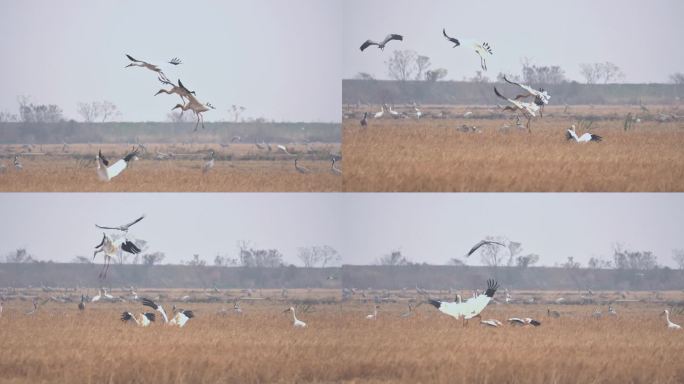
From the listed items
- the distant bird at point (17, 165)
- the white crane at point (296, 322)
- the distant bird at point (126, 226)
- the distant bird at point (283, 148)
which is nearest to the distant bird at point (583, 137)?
the distant bird at point (283, 148)

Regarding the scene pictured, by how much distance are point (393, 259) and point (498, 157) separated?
4.08 ft

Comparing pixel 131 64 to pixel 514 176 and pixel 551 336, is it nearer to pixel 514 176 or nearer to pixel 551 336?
pixel 514 176

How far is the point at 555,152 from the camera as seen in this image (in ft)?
43.8

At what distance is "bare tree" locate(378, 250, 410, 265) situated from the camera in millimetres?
13030

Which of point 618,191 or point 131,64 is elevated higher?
point 131,64

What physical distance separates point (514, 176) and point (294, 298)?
2277 mm

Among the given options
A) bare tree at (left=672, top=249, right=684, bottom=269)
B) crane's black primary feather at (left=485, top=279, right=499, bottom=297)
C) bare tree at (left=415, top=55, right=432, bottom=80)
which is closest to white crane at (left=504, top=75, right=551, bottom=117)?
bare tree at (left=415, top=55, right=432, bottom=80)

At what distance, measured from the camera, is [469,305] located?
1331 centimetres

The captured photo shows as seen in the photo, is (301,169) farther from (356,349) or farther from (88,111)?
(88,111)

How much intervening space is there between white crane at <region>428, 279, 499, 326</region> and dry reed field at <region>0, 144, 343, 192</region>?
142 cm

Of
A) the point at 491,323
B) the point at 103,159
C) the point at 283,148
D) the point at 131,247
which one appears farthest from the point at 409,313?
the point at 103,159

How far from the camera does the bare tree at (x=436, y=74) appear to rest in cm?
1341

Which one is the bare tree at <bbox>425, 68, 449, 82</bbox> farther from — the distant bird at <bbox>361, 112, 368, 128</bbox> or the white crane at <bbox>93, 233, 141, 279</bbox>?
the white crane at <bbox>93, 233, 141, 279</bbox>

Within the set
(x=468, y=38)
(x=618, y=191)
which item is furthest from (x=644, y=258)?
(x=468, y=38)
